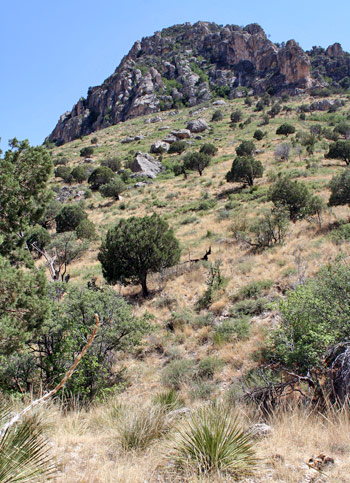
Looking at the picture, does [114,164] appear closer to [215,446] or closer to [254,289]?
[254,289]

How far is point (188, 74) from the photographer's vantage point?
3568 inches

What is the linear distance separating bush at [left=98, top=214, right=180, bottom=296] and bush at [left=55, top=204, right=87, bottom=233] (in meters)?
11.8

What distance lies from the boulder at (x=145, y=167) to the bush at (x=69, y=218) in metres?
15.4

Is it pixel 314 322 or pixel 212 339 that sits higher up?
pixel 314 322

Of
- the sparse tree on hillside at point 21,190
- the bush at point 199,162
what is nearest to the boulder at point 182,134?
the bush at point 199,162

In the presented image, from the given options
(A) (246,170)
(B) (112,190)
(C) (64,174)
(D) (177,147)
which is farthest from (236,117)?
(B) (112,190)

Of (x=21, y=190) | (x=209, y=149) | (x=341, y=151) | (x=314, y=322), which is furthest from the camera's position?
(x=209, y=149)

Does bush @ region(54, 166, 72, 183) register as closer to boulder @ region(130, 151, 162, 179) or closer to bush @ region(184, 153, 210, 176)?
boulder @ region(130, 151, 162, 179)

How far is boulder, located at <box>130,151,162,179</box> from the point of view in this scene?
38375 millimetres

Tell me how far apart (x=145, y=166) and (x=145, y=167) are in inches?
11.6

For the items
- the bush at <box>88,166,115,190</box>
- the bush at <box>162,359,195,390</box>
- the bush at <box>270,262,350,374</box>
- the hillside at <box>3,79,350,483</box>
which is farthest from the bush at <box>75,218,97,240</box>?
the bush at <box>270,262,350,374</box>

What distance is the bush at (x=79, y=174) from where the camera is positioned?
40031mm

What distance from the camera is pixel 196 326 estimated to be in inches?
357

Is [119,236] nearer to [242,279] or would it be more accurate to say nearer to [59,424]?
[242,279]
